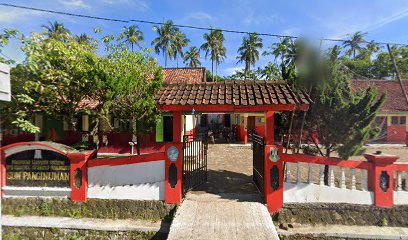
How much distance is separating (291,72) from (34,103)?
6914 mm

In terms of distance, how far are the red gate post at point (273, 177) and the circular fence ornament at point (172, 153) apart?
1.94 meters

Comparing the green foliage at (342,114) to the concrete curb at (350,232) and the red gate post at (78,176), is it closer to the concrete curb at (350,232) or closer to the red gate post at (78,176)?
the concrete curb at (350,232)

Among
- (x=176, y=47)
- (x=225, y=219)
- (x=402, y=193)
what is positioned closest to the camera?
(x=225, y=219)

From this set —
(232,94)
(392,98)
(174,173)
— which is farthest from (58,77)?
(392,98)

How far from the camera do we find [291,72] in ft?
20.4

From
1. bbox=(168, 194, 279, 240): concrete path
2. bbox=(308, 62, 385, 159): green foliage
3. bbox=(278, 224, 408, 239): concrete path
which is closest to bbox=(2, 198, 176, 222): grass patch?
bbox=(168, 194, 279, 240): concrete path

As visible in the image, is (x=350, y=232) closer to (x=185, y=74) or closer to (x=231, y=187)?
(x=231, y=187)

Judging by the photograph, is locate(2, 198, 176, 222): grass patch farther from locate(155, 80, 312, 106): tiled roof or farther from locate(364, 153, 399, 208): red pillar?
locate(364, 153, 399, 208): red pillar

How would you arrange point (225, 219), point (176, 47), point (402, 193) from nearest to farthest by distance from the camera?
point (225, 219) → point (402, 193) → point (176, 47)

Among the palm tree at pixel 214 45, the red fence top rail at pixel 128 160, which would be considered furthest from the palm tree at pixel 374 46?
the palm tree at pixel 214 45

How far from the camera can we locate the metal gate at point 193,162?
17.1ft

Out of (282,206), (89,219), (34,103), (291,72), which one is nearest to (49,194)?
(89,219)

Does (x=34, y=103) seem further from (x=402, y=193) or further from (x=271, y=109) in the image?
(x=402, y=193)

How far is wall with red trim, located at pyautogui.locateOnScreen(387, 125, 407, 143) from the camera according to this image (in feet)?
49.1
